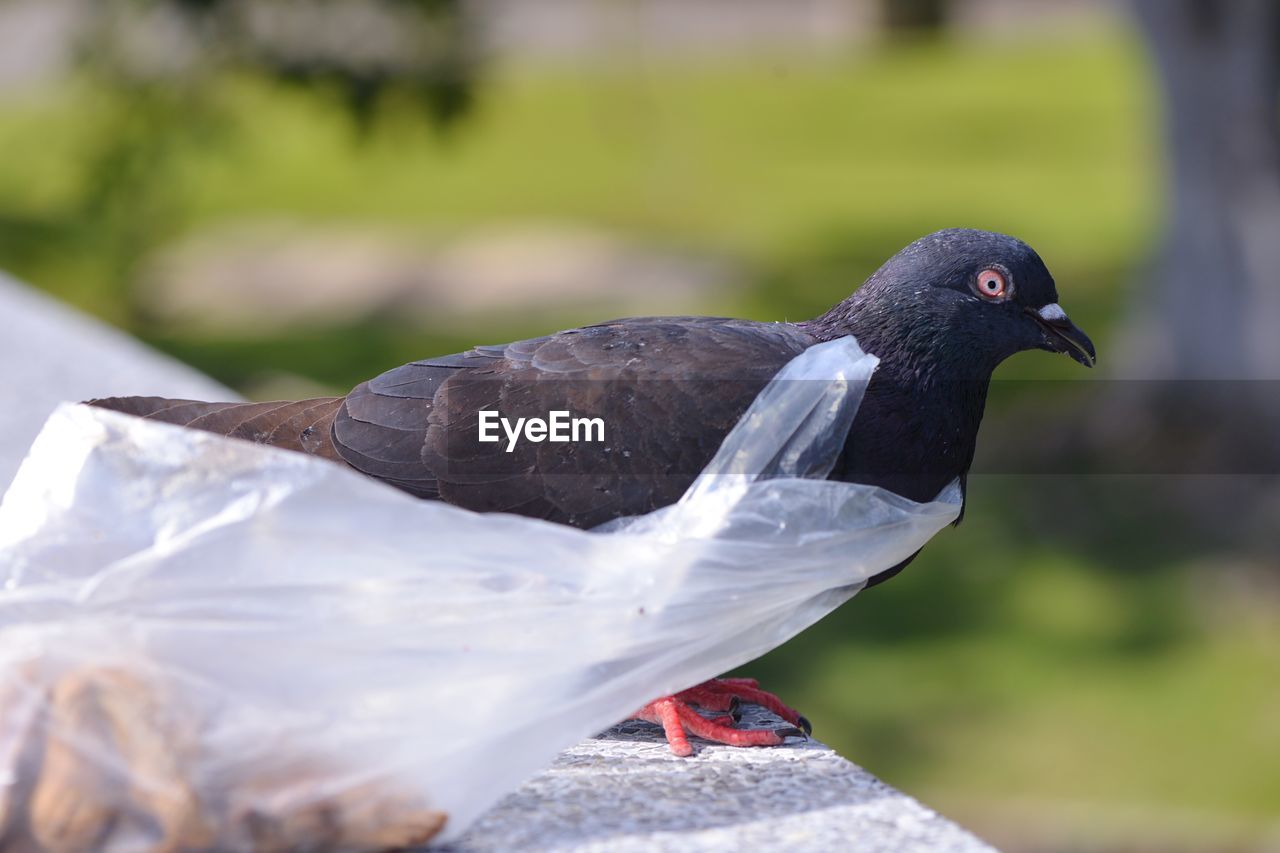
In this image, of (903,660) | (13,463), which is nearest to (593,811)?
(13,463)

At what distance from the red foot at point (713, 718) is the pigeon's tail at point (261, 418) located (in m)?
0.67

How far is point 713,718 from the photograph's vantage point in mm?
2477

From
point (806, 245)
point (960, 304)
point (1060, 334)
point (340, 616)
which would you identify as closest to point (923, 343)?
point (960, 304)

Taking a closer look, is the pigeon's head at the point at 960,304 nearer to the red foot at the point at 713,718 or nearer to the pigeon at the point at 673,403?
the pigeon at the point at 673,403

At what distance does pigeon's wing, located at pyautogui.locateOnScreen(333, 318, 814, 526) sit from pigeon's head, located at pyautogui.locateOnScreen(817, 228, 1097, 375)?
0.13 metres

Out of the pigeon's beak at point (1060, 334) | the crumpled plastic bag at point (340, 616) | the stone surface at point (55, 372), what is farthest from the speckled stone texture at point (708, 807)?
the stone surface at point (55, 372)

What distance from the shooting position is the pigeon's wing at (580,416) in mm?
2266

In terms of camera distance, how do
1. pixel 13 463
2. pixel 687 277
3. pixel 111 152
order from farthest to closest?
pixel 687 277 < pixel 111 152 < pixel 13 463

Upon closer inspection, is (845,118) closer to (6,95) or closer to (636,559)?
(6,95)

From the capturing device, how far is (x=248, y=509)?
80.9 inches

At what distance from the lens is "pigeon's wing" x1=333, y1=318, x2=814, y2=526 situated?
227 centimetres

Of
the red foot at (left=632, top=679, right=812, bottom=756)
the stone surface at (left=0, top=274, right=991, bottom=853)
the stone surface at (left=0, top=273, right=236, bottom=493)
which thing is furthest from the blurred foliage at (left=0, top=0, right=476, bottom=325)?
the stone surface at (left=0, top=274, right=991, bottom=853)

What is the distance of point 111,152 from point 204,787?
7093 mm

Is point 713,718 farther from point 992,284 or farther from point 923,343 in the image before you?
point 992,284
